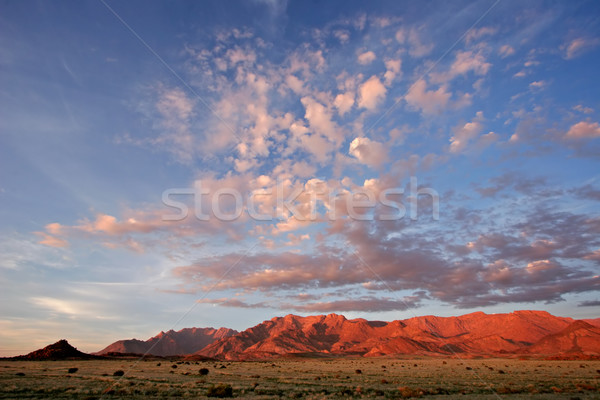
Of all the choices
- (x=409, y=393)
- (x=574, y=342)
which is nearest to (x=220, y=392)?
(x=409, y=393)

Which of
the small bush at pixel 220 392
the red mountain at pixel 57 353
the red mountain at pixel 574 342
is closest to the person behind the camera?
the small bush at pixel 220 392

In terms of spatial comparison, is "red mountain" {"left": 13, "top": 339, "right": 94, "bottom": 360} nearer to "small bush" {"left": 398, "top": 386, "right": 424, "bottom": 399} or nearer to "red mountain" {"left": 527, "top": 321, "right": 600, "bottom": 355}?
"small bush" {"left": 398, "top": 386, "right": 424, "bottom": 399}

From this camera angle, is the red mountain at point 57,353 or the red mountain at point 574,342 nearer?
the red mountain at point 57,353

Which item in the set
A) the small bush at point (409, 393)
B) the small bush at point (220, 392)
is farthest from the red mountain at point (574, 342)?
the small bush at point (220, 392)

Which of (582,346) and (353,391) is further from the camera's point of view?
(582,346)

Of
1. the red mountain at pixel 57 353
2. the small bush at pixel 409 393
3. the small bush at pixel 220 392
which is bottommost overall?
the small bush at pixel 409 393

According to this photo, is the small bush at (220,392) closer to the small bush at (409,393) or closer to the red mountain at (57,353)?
the small bush at (409,393)

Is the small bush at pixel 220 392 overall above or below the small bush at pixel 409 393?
above

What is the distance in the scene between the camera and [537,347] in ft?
620

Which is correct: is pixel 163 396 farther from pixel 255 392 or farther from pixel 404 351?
pixel 404 351

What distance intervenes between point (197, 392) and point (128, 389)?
598 cm

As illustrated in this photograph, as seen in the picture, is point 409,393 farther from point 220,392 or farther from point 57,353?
point 57,353

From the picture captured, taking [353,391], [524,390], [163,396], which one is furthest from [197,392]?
[524,390]

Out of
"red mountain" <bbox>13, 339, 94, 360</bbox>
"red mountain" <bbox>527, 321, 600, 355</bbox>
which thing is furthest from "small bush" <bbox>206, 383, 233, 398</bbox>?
"red mountain" <bbox>527, 321, 600, 355</bbox>
